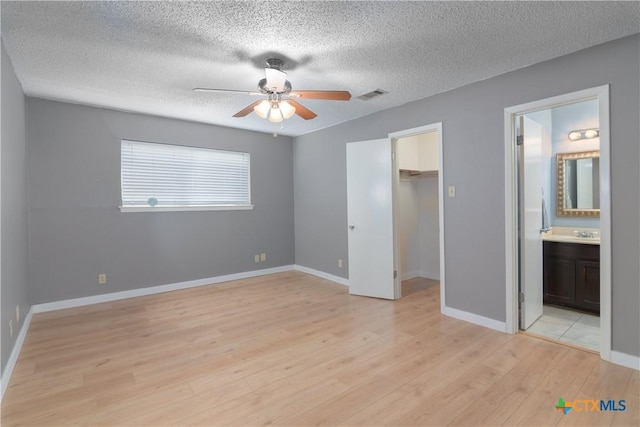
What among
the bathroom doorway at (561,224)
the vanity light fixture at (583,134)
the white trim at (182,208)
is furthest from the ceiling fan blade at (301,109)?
the vanity light fixture at (583,134)

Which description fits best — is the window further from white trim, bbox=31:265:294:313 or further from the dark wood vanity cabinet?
the dark wood vanity cabinet

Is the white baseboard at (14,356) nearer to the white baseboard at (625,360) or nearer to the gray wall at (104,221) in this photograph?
the gray wall at (104,221)

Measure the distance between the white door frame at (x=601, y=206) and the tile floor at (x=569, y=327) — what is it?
30cm

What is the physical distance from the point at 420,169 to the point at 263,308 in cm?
311

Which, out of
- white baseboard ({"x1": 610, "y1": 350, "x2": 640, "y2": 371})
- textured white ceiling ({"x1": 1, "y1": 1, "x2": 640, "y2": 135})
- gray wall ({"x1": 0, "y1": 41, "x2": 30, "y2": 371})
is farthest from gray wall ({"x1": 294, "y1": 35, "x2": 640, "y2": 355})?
gray wall ({"x1": 0, "y1": 41, "x2": 30, "y2": 371})

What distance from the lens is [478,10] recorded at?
1.96 m

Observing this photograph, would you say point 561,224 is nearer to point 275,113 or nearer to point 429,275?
point 429,275

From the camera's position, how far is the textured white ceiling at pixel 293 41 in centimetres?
194

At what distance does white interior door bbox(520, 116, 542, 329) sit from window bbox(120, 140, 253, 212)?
3.85m

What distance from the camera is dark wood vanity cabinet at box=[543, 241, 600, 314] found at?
3.27 m

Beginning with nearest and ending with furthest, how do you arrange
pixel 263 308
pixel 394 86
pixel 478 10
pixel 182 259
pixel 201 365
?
pixel 478 10 → pixel 201 365 → pixel 394 86 → pixel 263 308 → pixel 182 259

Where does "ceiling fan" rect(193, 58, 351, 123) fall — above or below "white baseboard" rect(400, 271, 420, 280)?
above

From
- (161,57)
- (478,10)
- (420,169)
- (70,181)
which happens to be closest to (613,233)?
(478,10)

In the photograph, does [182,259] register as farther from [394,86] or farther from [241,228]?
[394,86]
